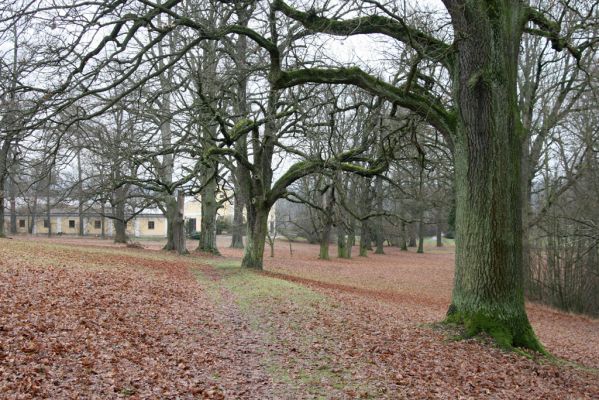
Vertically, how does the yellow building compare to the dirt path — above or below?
above

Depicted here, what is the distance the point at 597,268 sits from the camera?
18.9 metres

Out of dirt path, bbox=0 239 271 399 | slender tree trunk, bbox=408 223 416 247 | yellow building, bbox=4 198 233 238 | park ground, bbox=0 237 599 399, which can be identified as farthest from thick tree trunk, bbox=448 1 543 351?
yellow building, bbox=4 198 233 238

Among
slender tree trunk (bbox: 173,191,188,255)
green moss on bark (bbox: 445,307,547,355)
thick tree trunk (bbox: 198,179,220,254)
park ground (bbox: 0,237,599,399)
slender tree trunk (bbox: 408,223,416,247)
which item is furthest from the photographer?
slender tree trunk (bbox: 408,223,416,247)

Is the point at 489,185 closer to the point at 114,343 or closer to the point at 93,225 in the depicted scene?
the point at 114,343

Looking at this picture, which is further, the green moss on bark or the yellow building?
the yellow building

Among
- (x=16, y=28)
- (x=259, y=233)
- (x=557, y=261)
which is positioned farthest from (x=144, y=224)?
(x=16, y=28)

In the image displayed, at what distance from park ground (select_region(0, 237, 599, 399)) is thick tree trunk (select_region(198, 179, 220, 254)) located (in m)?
15.1

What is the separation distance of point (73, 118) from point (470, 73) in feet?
24.9

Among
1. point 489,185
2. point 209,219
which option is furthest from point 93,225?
point 489,185

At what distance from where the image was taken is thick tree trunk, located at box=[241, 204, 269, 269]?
18.7 m

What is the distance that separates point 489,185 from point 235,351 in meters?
4.90

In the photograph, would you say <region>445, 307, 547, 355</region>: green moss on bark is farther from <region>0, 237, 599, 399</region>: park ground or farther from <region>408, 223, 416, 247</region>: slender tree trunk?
<region>408, 223, 416, 247</region>: slender tree trunk

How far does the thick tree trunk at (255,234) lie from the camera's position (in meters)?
18.7

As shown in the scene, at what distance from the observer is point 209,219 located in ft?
91.1
